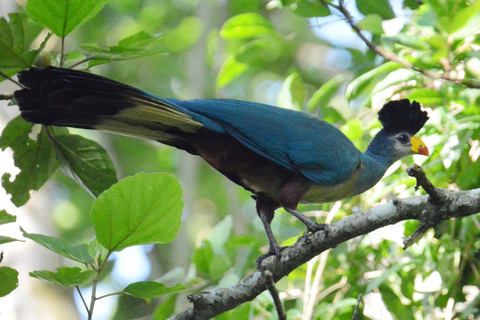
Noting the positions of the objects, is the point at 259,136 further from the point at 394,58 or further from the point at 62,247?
the point at 62,247

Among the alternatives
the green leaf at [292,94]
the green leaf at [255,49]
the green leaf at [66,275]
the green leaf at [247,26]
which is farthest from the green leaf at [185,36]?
the green leaf at [66,275]

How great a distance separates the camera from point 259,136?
325cm

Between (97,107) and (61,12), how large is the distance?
0.50 meters

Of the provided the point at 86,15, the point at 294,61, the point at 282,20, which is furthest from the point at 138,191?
the point at 282,20

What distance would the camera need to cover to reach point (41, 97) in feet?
8.08

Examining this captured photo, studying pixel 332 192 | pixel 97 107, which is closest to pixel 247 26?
pixel 332 192

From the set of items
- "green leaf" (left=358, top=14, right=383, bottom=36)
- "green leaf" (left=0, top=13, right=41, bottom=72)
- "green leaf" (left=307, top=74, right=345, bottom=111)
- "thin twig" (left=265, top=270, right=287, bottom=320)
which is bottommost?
"thin twig" (left=265, top=270, right=287, bottom=320)

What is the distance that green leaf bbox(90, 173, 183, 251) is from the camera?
6.82 ft

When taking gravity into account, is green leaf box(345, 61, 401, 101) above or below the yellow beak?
above

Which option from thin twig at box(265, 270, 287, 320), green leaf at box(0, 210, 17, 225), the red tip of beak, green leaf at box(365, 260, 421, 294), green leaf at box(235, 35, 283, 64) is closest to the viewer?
thin twig at box(265, 270, 287, 320)

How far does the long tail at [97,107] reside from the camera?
2.45 meters

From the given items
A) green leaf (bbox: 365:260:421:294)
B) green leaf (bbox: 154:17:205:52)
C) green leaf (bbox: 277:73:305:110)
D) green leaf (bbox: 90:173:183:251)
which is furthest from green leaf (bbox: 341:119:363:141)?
green leaf (bbox: 154:17:205:52)

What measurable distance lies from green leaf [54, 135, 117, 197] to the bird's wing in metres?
0.58

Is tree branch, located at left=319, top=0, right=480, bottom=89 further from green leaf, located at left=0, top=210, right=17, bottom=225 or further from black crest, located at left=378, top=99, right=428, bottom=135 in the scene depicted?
green leaf, located at left=0, top=210, right=17, bottom=225
